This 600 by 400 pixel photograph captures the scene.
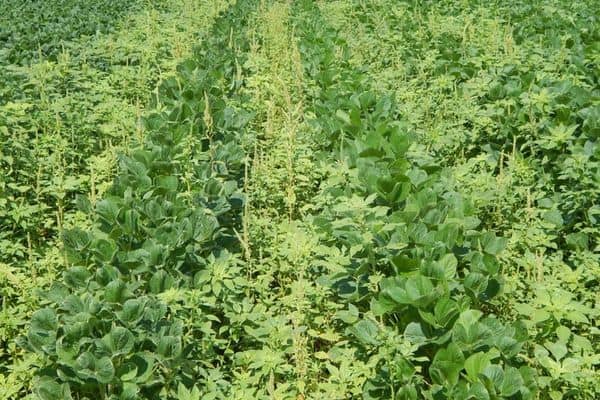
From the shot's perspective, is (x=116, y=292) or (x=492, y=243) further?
(x=492, y=243)

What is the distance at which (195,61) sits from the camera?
7.90m

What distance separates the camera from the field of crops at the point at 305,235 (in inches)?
131

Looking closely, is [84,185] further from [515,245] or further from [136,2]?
[136,2]

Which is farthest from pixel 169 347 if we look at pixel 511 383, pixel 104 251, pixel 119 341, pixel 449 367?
pixel 511 383

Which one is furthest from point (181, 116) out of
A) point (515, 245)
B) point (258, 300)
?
point (515, 245)

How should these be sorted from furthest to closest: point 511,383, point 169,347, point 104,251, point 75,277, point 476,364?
point 104,251 → point 75,277 → point 169,347 → point 476,364 → point 511,383

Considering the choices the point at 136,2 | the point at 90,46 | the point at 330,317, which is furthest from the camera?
the point at 136,2

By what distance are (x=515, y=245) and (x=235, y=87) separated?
13.3 feet

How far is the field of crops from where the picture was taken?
3330 mm

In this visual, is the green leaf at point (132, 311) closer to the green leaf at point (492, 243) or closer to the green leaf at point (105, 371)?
the green leaf at point (105, 371)

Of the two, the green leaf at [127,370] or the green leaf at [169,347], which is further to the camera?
the green leaf at [169,347]

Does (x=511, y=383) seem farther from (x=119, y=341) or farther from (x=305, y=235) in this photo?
(x=305, y=235)

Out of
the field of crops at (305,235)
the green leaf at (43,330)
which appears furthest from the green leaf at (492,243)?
the green leaf at (43,330)

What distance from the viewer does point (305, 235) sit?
463cm
